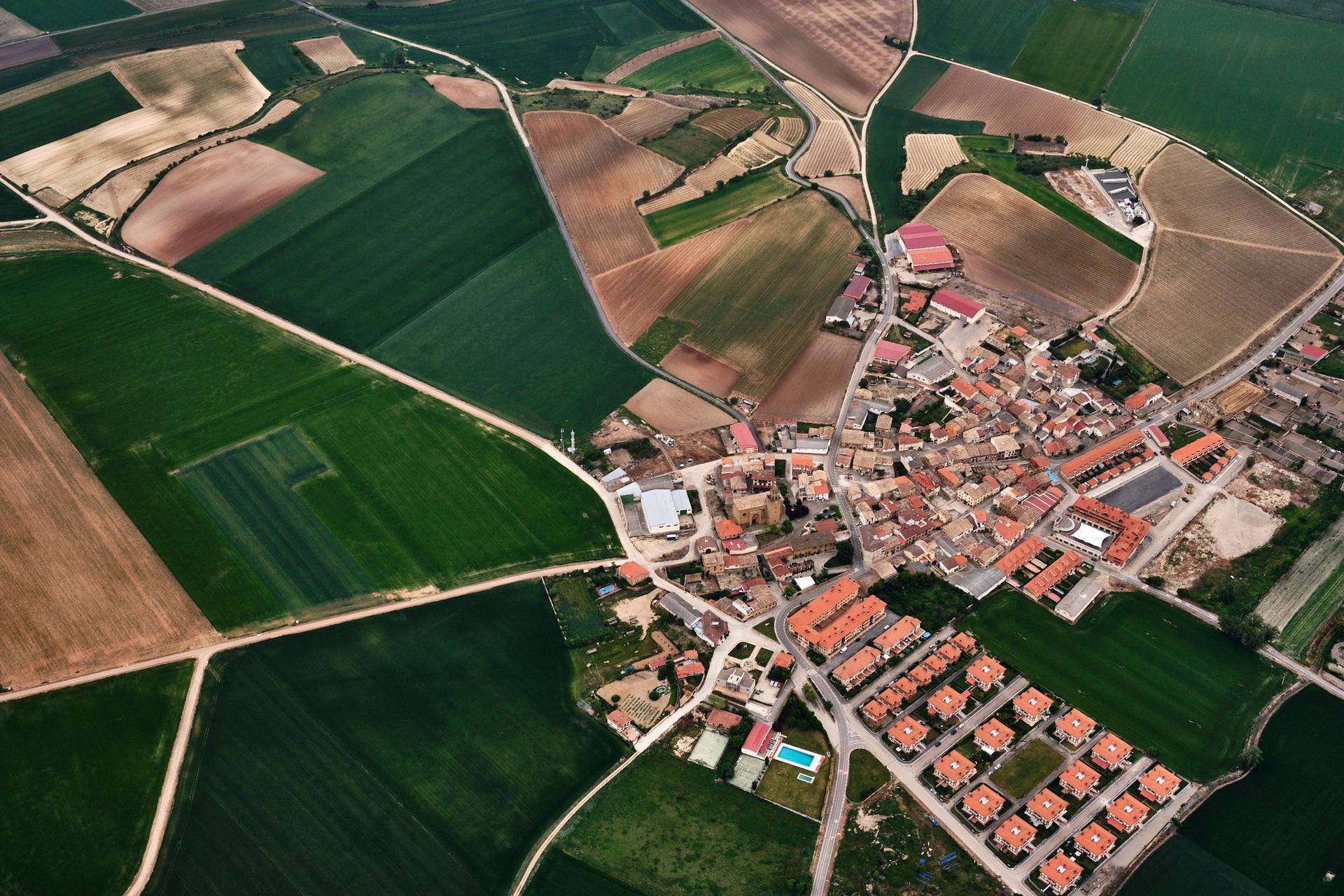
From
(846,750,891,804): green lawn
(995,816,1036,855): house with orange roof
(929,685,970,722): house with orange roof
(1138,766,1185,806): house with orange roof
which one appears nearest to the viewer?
(995,816,1036,855): house with orange roof

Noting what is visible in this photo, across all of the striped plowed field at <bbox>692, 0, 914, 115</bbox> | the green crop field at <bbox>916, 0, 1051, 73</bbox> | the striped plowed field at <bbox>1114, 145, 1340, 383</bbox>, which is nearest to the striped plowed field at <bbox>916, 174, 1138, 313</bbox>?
the striped plowed field at <bbox>1114, 145, 1340, 383</bbox>

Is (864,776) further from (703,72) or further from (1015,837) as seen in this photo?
(703,72)

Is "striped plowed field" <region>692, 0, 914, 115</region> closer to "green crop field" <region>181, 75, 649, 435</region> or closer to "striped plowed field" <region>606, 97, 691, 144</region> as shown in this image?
A: "striped plowed field" <region>606, 97, 691, 144</region>

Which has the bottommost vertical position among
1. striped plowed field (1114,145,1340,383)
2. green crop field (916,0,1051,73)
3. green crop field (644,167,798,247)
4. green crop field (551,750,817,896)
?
green crop field (551,750,817,896)

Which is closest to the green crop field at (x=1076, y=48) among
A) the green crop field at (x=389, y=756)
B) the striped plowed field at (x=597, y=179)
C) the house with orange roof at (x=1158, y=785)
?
the striped plowed field at (x=597, y=179)

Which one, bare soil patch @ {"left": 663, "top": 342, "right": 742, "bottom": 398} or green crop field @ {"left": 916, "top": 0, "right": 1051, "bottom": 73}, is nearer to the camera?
bare soil patch @ {"left": 663, "top": 342, "right": 742, "bottom": 398}

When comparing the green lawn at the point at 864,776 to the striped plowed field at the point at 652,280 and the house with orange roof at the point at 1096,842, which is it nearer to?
the house with orange roof at the point at 1096,842
